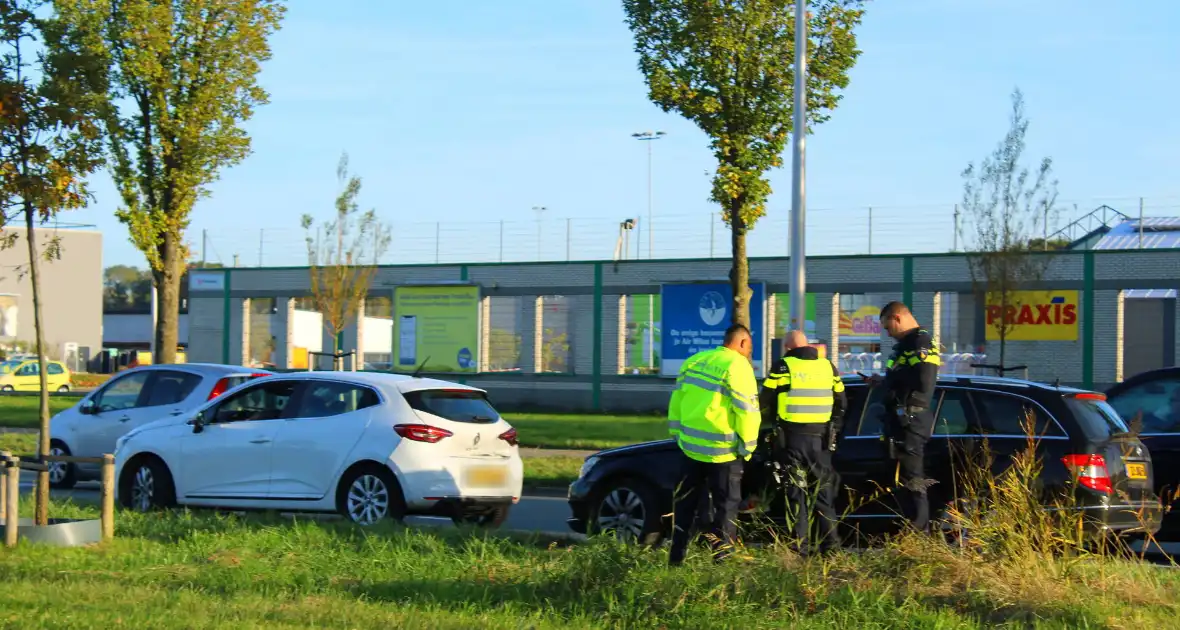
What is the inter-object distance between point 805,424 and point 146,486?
723 centimetres

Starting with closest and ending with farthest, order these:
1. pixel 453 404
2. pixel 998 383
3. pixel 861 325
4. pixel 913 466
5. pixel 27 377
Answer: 1. pixel 913 466
2. pixel 998 383
3. pixel 453 404
4. pixel 861 325
5. pixel 27 377

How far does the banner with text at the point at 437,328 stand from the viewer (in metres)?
36.8

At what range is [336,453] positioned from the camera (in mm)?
11656

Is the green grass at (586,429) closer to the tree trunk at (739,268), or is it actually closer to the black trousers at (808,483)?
the tree trunk at (739,268)

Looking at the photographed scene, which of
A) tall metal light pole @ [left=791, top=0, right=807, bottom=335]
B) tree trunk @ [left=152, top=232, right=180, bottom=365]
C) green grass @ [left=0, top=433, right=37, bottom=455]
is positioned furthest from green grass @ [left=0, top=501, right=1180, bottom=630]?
tree trunk @ [left=152, top=232, right=180, bottom=365]

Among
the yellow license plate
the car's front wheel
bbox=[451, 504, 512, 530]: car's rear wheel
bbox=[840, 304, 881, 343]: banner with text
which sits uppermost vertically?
bbox=[840, 304, 881, 343]: banner with text

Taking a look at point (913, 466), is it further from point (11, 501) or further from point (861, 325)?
point (861, 325)

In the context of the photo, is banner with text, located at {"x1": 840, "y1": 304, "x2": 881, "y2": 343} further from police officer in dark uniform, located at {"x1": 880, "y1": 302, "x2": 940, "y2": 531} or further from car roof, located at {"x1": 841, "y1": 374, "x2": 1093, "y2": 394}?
police officer in dark uniform, located at {"x1": 880, "y1": 302, "x2": 940, "y2": 531}

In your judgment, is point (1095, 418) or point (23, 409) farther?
point (23, 409)

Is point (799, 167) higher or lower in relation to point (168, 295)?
higher

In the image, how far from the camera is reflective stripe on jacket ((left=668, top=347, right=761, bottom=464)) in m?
8.43

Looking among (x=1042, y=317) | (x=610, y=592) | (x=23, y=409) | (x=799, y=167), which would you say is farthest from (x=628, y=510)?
(x=23, y=409)

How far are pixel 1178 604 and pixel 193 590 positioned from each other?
6.04 metres

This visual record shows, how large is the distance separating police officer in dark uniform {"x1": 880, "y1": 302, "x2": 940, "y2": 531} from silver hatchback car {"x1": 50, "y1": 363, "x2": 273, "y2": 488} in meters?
8.86
